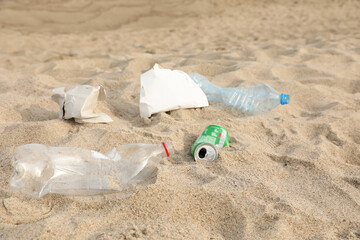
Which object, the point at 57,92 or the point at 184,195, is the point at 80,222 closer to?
the point at 184,195

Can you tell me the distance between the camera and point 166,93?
210 centimetres

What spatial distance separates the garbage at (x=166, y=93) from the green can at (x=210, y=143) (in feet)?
1.37

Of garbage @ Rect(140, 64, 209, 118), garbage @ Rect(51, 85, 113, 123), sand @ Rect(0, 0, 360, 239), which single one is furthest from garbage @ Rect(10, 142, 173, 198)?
Answer: garbage @ Rect(140, 64, 209, 118)

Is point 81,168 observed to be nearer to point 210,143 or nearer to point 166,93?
point 210,143

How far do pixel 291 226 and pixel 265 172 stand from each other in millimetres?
345

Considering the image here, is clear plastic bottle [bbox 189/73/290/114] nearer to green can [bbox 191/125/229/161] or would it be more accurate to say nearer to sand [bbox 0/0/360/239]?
sand [bbox 0/0/360/239]

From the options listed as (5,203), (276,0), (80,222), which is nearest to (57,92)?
(5,203)

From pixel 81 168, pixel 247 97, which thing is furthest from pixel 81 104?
pixel 247 97

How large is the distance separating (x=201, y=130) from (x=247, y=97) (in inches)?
24.8

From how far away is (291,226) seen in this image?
1.24 m

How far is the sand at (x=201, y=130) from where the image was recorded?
1.24m

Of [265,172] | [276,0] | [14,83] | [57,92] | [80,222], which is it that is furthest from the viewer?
[276,0]

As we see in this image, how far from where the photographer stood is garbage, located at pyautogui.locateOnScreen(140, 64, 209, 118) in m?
2.07

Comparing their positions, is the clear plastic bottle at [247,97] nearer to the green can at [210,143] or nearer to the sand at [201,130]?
the sand at [201,130]
